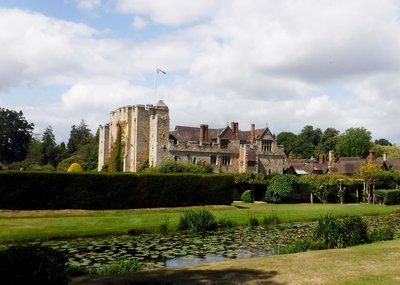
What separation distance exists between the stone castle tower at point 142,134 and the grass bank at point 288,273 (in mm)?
39978

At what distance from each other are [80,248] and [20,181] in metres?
11.3

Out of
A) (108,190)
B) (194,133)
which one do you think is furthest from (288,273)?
(194,133)

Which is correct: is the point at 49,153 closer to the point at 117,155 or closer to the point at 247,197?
the point at 117,155

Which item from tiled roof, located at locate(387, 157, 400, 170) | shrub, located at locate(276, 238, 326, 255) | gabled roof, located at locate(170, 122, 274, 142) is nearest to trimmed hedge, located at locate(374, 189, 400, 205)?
gabled roof, located at locate(170, 122, 274, 142)

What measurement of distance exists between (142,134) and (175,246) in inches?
1411

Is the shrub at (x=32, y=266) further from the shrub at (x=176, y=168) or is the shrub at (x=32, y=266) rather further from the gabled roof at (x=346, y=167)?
the gabled roof at (x=346, y=167)

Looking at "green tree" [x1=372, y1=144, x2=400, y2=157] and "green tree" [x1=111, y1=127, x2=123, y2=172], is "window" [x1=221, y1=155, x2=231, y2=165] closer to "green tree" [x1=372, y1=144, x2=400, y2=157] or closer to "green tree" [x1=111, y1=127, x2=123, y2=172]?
"green tree" [x1=111, y1=127, x2=123, y2=172]

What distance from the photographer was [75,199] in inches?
1144

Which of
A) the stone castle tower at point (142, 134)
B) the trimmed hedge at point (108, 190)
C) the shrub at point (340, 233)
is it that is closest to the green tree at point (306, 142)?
the stone castle tower at point (142, 134)

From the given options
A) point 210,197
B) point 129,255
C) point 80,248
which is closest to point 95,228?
point 80,248

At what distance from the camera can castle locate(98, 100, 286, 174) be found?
52.3m

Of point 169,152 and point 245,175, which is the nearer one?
point 245,175

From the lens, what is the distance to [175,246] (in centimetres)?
1825

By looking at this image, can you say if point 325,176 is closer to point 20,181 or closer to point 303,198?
point 303,198
